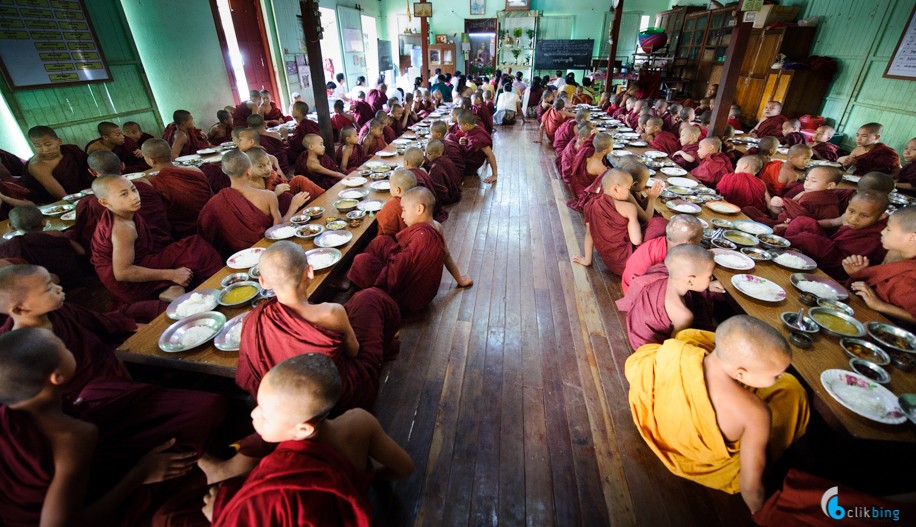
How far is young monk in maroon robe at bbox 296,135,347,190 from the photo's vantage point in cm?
612

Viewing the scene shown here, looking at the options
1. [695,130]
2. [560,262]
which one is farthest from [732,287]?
[695,130]

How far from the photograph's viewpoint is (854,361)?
2.19 metres

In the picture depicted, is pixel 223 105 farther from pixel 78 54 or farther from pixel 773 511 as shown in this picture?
pixel 773 511

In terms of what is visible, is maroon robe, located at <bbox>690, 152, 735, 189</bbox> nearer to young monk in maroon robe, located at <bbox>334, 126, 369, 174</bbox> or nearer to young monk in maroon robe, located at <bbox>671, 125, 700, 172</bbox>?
young monk in maroon robe, located at <bbox>671, 125, 700, 172</bbox>

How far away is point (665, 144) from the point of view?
7340 mm

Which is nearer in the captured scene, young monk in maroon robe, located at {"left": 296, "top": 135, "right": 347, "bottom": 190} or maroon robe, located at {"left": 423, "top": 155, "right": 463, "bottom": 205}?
young monk in maroon robe, located at {"left": 296, "top": 135, "right": 347, "bottom": 190}

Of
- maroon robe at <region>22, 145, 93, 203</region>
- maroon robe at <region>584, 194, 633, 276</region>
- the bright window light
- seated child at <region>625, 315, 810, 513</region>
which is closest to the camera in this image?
seated child at <region>625, 315, 810, 513</region>

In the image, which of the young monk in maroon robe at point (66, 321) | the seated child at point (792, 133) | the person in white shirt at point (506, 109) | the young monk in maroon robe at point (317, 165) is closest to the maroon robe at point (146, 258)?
the young monk in maroon robe at point (66, 321)

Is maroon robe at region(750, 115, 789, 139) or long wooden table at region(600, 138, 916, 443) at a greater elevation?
maroon robe at region(750, 115, 789, 139)

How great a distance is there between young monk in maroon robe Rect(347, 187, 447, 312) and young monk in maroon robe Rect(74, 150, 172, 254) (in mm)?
2004

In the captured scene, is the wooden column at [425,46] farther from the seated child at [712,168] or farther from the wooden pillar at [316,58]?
the seated child at [712,168]

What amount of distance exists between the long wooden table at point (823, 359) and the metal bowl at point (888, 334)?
0.12 metres

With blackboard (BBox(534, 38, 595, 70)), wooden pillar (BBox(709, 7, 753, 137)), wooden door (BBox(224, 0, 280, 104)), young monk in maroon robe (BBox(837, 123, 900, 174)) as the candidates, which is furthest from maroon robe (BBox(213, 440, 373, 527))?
blackboard (BBox(534, 38, 595, 70))

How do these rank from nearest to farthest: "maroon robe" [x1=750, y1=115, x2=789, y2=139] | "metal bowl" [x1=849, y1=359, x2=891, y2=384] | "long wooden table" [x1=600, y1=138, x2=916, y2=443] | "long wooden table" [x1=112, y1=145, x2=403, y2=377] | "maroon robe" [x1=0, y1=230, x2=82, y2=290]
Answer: "long wooden table" [x1=600, y1=138, x2=916, y2=443] → "metal bowl" [x1=849, y1=359, x2=891, y2=384] → "long wooden table" [x1=112, y1=145, x2=403, y2=377] → "maroon robe" [x1=0, y1=230, x2=82, y2=290] → "maroon robe" [x1=750, y1=115, x2=789, y2=139]
